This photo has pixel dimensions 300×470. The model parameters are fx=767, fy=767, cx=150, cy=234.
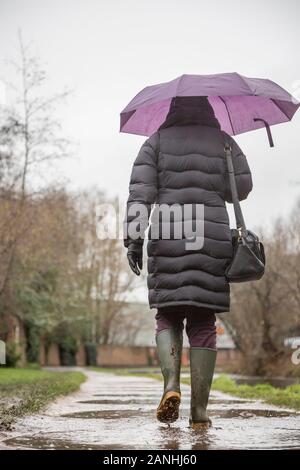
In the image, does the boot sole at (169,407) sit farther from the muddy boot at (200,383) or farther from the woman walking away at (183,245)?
the muddy boot at (200,383)

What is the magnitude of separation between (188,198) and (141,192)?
334 millimetres

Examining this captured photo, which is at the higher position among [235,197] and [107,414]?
[235,197]

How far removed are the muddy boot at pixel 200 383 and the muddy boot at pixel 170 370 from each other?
12 centimetres

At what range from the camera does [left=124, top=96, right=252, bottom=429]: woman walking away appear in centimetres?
521

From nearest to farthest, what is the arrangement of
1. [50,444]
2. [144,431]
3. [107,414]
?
[50,444], [144,431], [107,414]

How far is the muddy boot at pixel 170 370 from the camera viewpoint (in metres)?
5.06

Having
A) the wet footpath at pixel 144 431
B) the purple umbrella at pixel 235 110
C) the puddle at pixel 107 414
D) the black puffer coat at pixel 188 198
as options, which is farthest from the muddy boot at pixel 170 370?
the purple umbrella at pixel 235 110

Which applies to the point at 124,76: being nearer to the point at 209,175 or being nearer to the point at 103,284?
the point at 209,175

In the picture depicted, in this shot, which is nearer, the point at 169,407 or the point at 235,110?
the point at 169,407

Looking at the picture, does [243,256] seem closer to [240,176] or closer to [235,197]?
[235,197]

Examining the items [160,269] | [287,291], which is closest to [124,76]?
[287,291]

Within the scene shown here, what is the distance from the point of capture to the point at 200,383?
17.2 feet

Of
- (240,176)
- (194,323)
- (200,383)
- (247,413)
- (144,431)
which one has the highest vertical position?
(240,176)

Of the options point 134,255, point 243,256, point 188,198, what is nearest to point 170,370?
point 134,255
